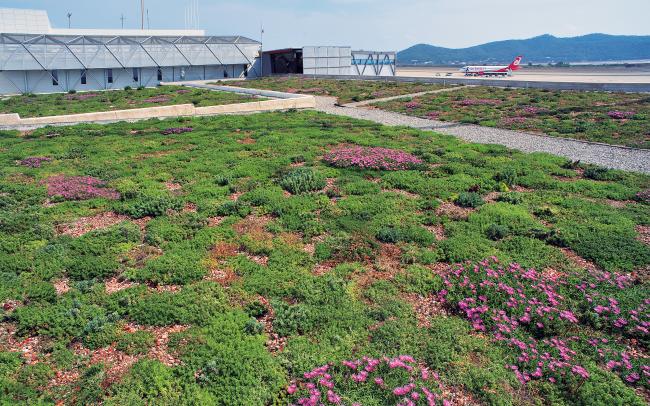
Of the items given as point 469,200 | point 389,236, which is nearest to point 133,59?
point 469,200

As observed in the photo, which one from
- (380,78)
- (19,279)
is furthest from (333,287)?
(380,78)

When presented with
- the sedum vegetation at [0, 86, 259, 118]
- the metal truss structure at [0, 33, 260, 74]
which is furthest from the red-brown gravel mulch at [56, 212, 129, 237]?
the metal truss structure at [0, 33, 260, 74]

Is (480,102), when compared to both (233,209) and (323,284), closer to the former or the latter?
(233,209)

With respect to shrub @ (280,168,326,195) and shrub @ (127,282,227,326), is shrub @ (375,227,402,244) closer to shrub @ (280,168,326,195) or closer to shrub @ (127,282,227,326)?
shrub @ (280,168,326,195)

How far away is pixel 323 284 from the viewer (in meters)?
9.57

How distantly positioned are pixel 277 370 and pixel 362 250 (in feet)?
14.5

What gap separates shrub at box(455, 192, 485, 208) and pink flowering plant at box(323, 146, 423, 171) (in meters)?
3.71

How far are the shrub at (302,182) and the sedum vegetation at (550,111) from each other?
15867 mm

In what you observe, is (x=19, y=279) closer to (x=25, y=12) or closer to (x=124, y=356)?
(x=124, y=356)

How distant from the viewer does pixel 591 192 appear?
49.0ft

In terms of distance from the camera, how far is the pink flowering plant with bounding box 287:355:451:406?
6.50 m

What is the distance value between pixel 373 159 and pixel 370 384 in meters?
12.3

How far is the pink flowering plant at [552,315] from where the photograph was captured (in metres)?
7.28

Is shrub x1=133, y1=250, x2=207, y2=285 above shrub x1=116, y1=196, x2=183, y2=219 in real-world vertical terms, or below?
below
